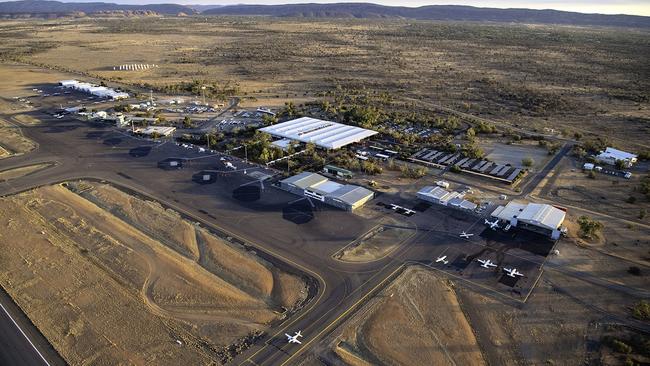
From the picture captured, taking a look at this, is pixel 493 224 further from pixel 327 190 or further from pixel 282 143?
pixel 282 143

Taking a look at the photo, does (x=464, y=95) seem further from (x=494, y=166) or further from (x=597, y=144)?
(x=494, y=166)

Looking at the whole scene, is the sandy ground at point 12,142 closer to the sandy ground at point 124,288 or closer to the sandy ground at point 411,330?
the sandy ground at point 124,288

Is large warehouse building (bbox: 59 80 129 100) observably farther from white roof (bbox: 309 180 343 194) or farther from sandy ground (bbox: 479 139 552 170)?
sandy ground (bbox: 479 139 552 170)

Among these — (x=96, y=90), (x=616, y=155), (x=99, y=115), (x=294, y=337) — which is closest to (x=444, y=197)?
(x=294, y=337)

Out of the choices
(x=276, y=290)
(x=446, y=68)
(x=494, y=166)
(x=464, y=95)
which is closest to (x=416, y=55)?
(x=446, y=68)

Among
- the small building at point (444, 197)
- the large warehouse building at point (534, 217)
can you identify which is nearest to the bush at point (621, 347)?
the large warehouse building at point (534, 217)

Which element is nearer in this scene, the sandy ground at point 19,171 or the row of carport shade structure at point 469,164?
the sandy ground at point 19,171
